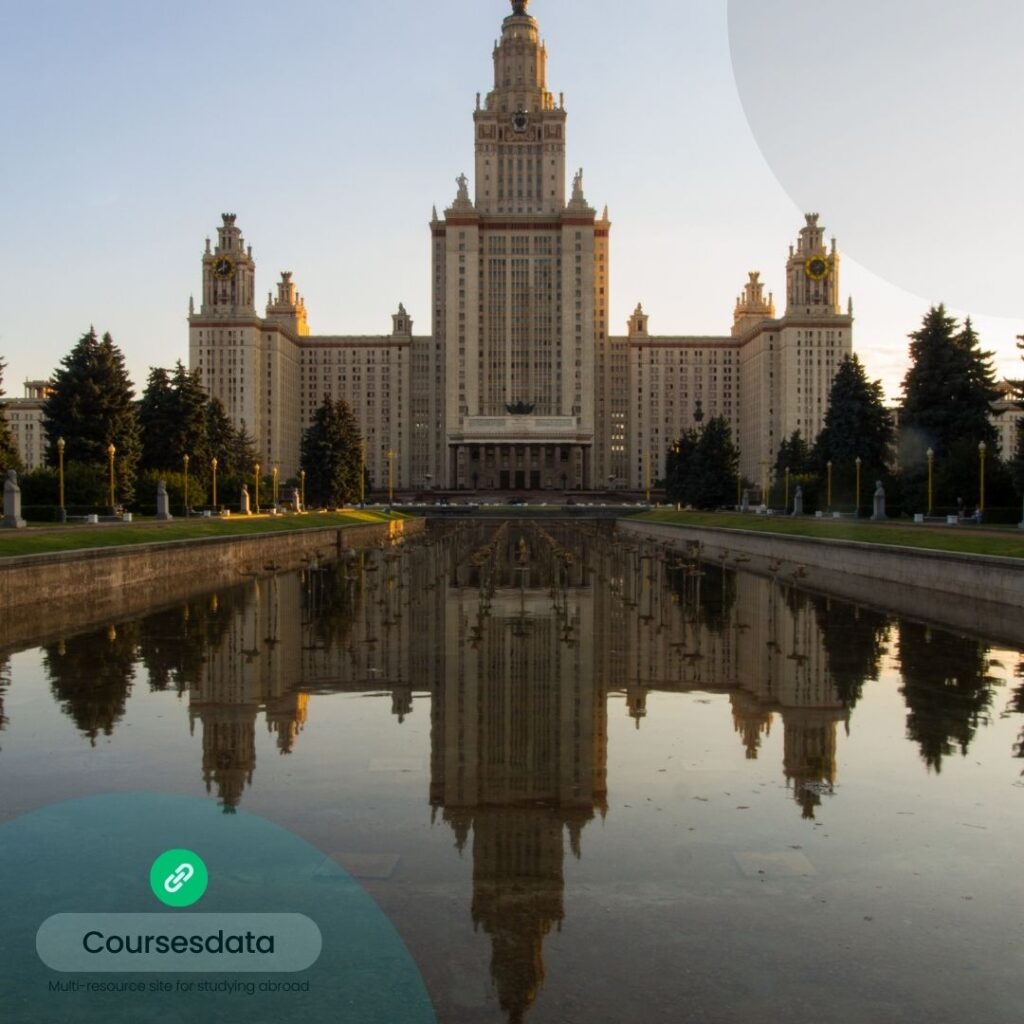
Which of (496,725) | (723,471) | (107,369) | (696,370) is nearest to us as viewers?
(496,725)

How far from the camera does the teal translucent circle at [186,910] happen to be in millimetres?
4637

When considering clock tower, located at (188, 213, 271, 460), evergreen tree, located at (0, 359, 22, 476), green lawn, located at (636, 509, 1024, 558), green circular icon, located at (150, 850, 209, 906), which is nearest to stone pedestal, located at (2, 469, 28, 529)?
evergreen tree, located at (0, 359, 22, 476)

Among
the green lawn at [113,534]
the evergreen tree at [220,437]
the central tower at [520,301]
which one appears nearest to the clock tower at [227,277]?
the central tower at [520,301]

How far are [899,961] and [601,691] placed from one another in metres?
7.29

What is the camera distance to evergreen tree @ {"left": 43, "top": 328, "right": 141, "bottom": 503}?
51.8 m

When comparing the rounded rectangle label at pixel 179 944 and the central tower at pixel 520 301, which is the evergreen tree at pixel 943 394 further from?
the central tower at pixel 520 301

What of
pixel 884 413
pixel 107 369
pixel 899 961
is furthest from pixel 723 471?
pixel 899 961

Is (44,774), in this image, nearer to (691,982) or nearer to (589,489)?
(691,982)

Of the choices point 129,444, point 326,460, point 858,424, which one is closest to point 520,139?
point 326,460

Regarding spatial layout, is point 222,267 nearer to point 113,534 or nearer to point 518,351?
point 518,351

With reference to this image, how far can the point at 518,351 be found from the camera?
145 meters

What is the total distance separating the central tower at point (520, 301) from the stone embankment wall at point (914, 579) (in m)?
103

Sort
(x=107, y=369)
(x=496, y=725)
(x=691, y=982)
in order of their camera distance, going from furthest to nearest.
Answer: (x=107, y=369)
(x=496, y=725)
(x=691, y=982)

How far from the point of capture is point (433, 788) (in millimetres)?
8148
